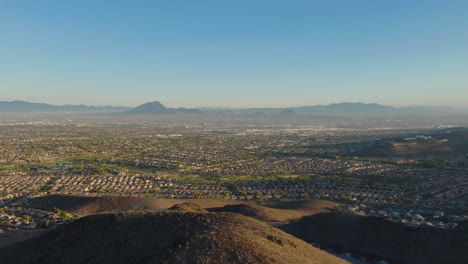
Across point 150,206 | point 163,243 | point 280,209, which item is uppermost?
point 163,243

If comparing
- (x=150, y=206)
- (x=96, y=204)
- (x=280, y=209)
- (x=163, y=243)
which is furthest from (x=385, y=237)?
(x=96, y=204)

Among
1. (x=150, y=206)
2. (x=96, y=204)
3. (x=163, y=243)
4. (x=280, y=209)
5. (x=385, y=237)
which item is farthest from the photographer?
(x=280, y=209)

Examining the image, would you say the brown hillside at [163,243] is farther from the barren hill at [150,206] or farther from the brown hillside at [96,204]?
the brown hillside at [96,204]

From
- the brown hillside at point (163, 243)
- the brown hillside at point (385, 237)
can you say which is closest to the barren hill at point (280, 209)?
the brown hillside at point (385, 237)

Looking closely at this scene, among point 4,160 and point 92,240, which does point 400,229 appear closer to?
point 92,240

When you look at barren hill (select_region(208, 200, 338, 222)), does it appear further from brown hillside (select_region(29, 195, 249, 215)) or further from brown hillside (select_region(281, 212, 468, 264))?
brown hillside (select_region(29, 195, 249, 215))

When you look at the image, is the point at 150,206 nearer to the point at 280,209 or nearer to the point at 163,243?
the point at 280,209
